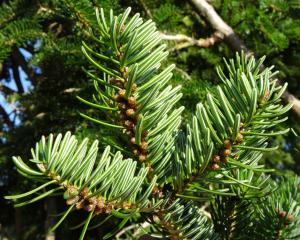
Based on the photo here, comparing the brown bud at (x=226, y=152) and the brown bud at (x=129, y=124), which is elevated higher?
the brown bud at (x=129, y=124)

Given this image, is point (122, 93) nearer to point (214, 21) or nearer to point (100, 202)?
point (100, 202)

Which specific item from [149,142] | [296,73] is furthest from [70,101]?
[149,142]

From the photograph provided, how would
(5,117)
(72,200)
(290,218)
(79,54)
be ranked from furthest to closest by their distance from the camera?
1. (5,117)
2. (79,54)
3. (290,218)
4. (72,200)

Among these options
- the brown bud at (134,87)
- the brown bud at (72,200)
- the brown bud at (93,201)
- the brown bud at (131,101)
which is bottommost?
the brown bud at (93,201)

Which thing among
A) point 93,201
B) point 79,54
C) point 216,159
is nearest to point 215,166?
point 216,159

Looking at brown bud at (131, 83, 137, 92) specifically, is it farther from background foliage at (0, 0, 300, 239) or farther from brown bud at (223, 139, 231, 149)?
background foliage at (0, 0, 300, 239)

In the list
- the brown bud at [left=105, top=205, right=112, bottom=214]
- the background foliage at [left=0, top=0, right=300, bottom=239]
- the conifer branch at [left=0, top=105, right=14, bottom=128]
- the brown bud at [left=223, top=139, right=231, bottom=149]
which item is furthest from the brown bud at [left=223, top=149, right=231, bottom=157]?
the conifer branch at [left=0, top=105, right=14, bottom=128]

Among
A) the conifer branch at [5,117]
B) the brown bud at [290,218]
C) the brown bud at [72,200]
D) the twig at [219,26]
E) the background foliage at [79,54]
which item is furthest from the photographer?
the conifer branch at [5,117]

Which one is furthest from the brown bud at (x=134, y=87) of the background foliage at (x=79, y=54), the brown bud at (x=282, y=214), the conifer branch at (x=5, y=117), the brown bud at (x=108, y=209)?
the conifer branch at (x=5, y=117)

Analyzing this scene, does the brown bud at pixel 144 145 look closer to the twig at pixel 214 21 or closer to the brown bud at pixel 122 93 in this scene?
the brown bud at pixel 122 93
